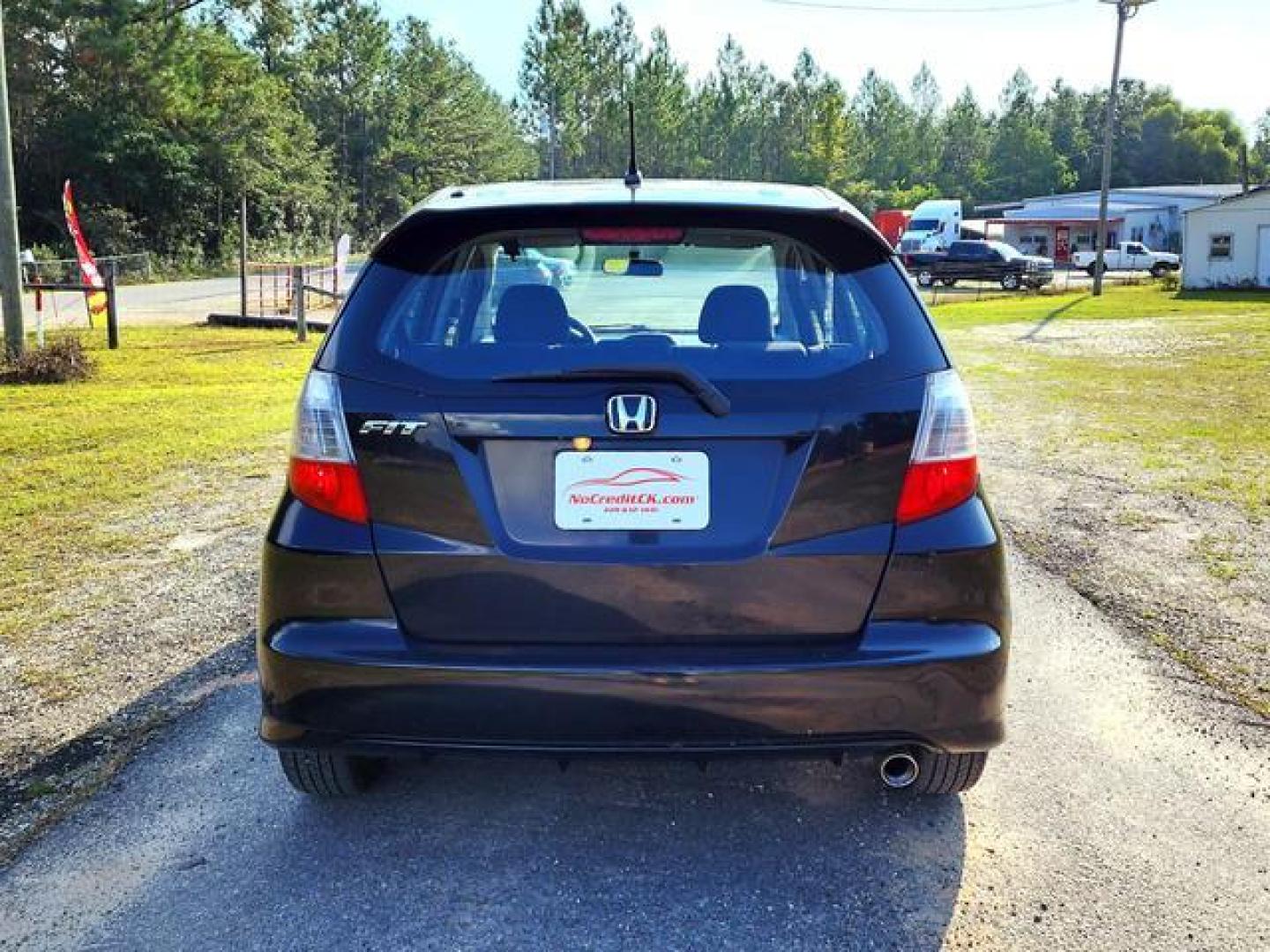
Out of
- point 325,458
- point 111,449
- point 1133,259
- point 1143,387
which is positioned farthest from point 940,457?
point 1133,259

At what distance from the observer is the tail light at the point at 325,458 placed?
252 centimetres

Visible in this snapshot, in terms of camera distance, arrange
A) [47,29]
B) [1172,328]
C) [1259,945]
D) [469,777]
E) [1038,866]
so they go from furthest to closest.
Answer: [47,29], [1172,328], [469,777], [1038,866], [1259,945]

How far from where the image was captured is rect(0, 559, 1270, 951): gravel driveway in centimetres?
250

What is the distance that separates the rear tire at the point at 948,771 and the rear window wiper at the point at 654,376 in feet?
3.81

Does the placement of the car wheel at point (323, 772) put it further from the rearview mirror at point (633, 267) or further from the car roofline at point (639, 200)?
the rearview mirror at point (633, 267)

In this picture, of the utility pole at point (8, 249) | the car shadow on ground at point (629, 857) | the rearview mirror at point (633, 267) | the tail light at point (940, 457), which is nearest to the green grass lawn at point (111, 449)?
the utility pole at point (8, 249)

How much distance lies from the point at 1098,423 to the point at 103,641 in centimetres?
882

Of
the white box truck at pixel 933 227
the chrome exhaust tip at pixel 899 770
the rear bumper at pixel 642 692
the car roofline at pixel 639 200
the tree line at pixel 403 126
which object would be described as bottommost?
the chrome exhaust tip at pixel 899 770

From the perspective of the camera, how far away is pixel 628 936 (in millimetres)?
2467

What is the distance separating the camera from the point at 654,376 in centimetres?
244

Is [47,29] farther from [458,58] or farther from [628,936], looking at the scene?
[628,936]

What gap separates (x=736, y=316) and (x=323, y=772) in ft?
5.33

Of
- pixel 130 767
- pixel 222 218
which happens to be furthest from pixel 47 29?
pixel 130 767

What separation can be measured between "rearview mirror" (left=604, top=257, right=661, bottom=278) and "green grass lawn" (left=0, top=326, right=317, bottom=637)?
3083 millimetres
